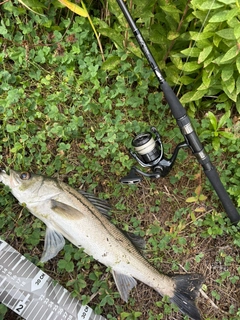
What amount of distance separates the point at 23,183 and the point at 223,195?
139 centimetres

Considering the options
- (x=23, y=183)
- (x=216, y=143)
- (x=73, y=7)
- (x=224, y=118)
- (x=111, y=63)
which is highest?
(x=73, y=7)

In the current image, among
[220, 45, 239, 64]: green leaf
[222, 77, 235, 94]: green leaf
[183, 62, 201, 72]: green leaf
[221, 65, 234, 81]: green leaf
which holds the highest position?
[220, 45, 239, 64]: green leaf

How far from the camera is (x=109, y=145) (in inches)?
114

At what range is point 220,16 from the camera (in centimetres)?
234

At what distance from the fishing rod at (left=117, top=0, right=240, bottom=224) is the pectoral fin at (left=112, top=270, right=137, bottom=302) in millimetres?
662

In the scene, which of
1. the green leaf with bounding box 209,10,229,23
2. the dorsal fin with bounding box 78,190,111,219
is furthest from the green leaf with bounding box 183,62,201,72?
the dorsal fin with bounding box 78,190,111,219

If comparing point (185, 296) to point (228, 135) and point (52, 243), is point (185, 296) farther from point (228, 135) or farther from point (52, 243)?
point (228, 135)

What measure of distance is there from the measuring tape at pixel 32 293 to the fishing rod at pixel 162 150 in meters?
0.85

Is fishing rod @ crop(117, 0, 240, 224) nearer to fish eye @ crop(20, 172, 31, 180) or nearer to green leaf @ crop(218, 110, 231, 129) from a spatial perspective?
green leaf @ crop(218, 110, 231, 129)

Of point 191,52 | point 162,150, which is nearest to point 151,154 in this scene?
point 162,150

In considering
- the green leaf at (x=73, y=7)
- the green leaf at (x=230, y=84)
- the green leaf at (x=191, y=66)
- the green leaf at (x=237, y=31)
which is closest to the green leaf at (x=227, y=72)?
the green leaf at (x=230, y=84)

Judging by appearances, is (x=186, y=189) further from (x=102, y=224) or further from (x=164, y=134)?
(x=102, y=224)

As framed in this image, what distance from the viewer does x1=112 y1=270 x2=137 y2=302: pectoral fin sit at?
2639mm

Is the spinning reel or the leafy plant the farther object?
the leafy plant
